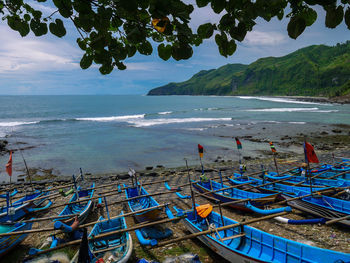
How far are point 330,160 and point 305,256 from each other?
776 inches

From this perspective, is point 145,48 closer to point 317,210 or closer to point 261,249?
point 261,249

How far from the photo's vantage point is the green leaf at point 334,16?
67.6 inches

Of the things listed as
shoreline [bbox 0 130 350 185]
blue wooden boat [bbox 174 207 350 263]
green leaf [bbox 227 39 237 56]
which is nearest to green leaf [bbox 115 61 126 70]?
green leaf [bbox 227 39 237 56]

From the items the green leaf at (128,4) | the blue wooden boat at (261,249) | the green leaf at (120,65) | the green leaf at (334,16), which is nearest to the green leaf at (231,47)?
the green leaf at (334,16)

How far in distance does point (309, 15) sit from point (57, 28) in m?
2.45

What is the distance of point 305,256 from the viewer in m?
6.55

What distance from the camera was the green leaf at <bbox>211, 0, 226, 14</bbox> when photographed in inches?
76.2

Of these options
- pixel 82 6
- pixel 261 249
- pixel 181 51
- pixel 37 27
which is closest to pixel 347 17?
pixel 181 51

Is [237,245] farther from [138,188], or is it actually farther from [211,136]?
[211,136]

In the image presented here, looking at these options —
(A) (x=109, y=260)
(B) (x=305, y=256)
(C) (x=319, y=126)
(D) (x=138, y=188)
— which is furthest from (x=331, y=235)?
(C) (x=319, y=126)

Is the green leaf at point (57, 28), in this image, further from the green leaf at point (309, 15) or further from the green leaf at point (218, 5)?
the green leaf at point (309, 15)

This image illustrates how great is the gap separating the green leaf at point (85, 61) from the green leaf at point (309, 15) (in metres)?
2.17

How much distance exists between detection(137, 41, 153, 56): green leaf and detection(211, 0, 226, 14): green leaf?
2.58ft

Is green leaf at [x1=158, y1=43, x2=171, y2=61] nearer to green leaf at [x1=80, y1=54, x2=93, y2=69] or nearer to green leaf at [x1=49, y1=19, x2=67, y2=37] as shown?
green leaf at [x1=80, y1=54, x2=93, y2=69]
